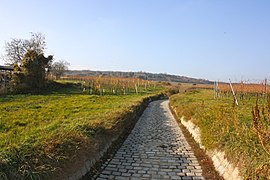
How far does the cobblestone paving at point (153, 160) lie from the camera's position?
620 centimetres

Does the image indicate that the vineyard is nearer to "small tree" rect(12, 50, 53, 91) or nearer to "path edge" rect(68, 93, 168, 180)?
"small tree" rect(12, 50, 53, 91)

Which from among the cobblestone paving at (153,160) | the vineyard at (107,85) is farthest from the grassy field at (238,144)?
the vineyard at (107,85)

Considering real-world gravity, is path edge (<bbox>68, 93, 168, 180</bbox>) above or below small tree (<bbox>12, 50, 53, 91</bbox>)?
below

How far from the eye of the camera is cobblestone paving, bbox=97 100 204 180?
6199 mm

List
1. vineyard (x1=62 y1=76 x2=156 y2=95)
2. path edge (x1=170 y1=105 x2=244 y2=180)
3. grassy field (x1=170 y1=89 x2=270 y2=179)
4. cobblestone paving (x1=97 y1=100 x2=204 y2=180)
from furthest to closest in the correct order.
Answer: vineyard (x1=62 y1=76 x2=156 y2=95) → cobblestone paving (x1=97 y1=100 x2=204 y2=180) → path edge (x1=170 y1=105 x2=244 y2=180) → grassy field (x1=170 y1=89 x2=270 y2=179)

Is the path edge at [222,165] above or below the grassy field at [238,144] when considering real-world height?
below

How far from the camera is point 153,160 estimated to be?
7.32 metres

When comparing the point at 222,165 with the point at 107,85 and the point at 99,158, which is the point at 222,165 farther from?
the point at 107,85

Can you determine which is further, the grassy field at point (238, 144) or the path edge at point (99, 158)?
the path edge at point (99, 158)

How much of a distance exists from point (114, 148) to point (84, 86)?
3020cm

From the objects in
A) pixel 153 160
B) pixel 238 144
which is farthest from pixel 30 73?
pixel 238 144

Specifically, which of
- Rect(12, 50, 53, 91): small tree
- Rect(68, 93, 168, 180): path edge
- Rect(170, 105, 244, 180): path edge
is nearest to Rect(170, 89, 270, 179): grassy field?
Rect(170, 105, 244, 180): path edge

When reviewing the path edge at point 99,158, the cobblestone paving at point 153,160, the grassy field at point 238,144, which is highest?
Answer: the grassy field at point 238,144

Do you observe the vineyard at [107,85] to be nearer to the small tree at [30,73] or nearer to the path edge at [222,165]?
the small tree at [30,73]
